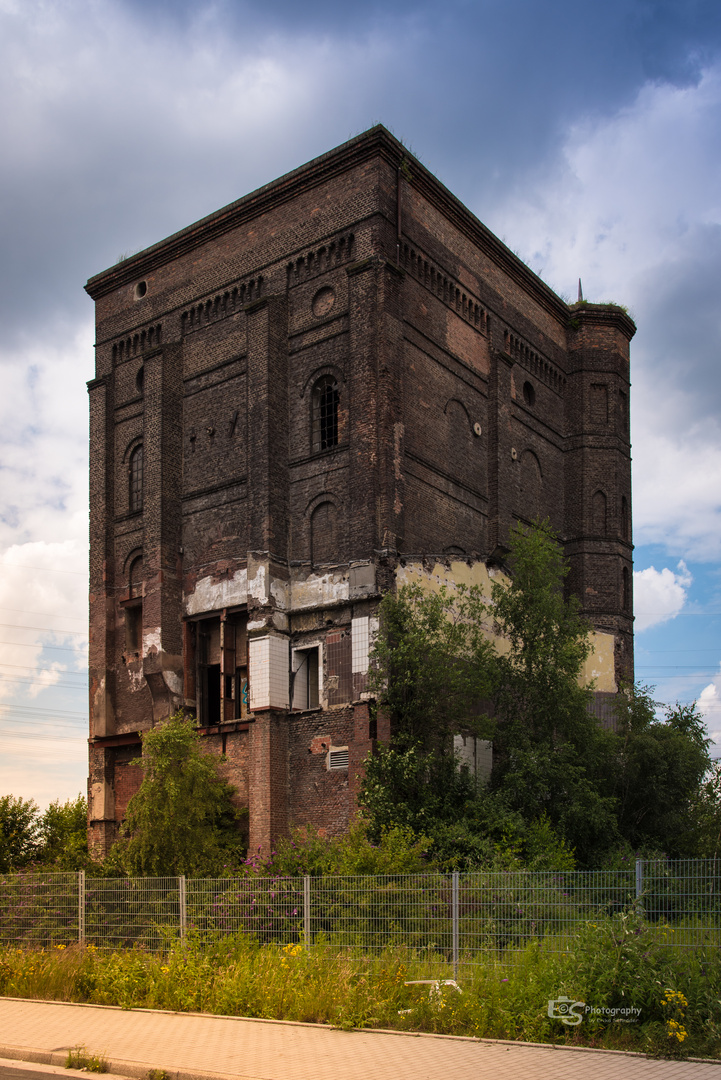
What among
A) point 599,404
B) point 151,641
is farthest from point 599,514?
point 151,641

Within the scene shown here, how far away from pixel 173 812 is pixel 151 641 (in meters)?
5.97

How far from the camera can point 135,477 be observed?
2780cm

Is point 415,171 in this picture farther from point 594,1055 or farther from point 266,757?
point 594,1055

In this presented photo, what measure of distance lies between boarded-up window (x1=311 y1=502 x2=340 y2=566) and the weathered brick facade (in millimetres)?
47

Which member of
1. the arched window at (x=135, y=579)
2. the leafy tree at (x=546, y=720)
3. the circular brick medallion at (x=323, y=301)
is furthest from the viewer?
the arched window at (x=135, y=579)

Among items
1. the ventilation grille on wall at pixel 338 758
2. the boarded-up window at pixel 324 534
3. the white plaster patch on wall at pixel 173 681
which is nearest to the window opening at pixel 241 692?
the white plaster patch on wall at pixel 173 681

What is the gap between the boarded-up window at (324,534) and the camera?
74.9ft

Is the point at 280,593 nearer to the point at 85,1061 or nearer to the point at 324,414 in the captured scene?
the point at 324,414

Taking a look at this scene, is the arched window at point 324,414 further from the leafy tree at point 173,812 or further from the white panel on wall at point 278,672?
the leafy tree at point 173,812

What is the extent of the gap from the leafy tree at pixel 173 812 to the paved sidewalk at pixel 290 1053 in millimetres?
8586

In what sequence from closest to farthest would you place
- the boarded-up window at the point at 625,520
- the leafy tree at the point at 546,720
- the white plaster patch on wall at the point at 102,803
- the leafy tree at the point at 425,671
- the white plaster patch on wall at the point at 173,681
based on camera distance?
1. the leafy tree at the point at 546,720
2. the leafy tree at the point at 425,671
3. the white plaster patch on wall at the point at 173,681
4. the white plaster patch on wall at the point at 102,803
5. the boarded-up window at the point at 625,520

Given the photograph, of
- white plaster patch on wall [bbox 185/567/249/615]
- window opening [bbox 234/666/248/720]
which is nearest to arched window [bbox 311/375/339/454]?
white plaster patch on wall [bbox 185/567/249/615]

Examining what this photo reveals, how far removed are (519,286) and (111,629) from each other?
14.8m

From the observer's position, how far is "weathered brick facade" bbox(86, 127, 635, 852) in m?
22.3
